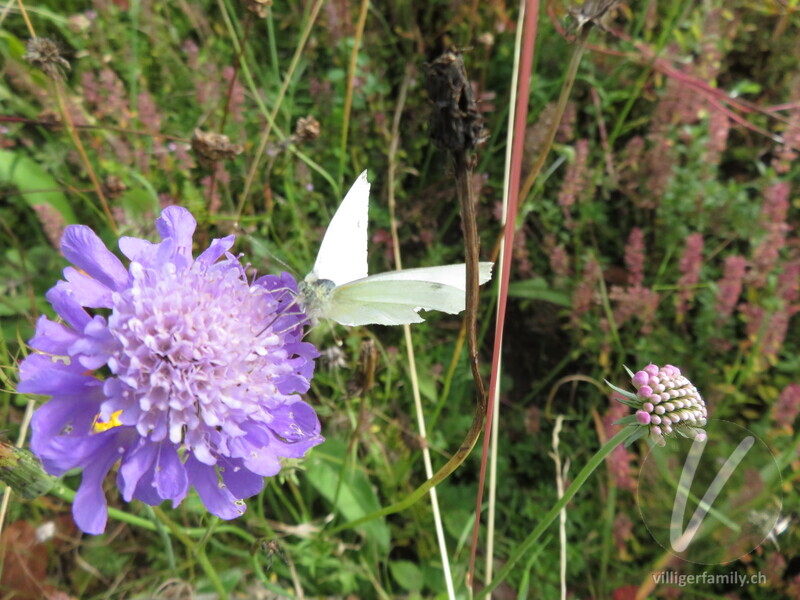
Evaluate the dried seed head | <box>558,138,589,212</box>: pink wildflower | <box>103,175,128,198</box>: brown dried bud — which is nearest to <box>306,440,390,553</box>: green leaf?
<box>103,175,128,198</box>: brown dried bud

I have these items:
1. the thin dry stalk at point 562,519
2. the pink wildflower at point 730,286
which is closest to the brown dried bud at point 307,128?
the thin dry stalk at point 562,519

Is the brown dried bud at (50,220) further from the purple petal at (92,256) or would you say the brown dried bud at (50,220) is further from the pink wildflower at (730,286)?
the pink wildflower at (730,286)

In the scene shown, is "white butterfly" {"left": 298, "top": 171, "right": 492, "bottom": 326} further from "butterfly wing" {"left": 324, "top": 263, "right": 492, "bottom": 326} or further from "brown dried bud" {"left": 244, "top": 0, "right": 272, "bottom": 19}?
"brown dried bud" {"left": 244, "top": 0, "right": 272, "bottom": 19}

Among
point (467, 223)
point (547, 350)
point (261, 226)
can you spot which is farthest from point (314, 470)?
point (467, 223)

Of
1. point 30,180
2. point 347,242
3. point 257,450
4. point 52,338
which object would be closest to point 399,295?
point 347,242

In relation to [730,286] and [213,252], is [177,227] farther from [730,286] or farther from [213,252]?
[730,286]

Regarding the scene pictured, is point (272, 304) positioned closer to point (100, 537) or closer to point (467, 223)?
point (467, 223)
